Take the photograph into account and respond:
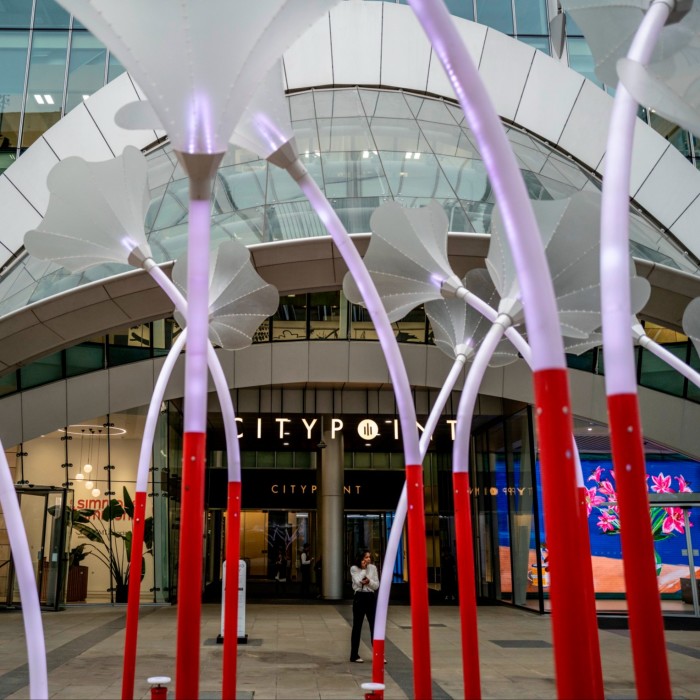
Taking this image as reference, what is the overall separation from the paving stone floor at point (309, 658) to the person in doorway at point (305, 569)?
892cm

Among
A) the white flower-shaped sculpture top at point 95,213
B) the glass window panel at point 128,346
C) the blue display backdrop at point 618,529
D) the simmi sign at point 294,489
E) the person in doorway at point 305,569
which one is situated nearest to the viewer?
the white flower-shaped sculpture top at point 95,213

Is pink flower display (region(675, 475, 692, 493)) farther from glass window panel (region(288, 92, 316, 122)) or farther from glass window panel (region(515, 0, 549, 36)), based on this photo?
glass window panel (region(288, 92, 316, 122))

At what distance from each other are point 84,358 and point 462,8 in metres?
16.3

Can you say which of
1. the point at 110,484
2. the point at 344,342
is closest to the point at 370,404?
the point at 344,342

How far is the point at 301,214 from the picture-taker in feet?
57.7

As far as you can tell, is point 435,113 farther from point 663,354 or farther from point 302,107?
point 663,354

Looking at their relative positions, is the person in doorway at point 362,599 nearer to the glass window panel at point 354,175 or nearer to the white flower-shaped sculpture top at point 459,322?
the white flower-shaped sculpture top at point 459,322

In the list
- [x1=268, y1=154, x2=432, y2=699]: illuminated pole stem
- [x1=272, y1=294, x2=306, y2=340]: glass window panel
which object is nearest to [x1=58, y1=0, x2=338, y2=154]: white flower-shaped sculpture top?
[x1=268, y1=154, x2=432, y2=699]: illuminated pole stem

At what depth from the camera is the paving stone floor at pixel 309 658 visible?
9820 millimetres

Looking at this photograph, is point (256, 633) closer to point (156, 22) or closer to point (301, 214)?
point (301, 214)

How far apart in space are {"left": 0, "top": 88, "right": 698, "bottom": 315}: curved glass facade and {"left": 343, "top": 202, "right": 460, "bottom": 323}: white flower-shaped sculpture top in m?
6.96

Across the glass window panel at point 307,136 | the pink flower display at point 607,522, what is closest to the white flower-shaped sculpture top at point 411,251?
the glass window panel at point 307,136

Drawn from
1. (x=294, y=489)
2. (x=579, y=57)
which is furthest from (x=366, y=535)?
(x=579, y=57)

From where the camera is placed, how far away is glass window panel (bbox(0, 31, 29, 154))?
77.9 ft
